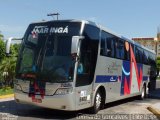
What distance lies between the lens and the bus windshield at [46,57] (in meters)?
11.7

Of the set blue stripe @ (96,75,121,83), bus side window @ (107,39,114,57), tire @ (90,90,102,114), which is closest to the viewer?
tire @ (90,90,102,114)

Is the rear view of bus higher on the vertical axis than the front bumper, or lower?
higher

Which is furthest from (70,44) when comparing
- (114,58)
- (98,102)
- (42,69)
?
(114,58)

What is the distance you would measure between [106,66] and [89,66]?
1980 millimetres


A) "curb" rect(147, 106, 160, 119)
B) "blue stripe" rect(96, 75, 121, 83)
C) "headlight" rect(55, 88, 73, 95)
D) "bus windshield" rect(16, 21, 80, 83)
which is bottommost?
"curb" rect(147, 106, 160, 119)

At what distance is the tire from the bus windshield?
7.12ft

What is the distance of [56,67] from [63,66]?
8.7 inches

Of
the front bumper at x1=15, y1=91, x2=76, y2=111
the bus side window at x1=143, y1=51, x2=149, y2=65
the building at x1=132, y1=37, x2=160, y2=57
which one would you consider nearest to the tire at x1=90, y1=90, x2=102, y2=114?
the front bumper at x1=15, y1=91, x2=76, y2=111

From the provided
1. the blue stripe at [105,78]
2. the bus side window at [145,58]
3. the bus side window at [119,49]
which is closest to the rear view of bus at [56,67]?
the blue stripe at [105,78]

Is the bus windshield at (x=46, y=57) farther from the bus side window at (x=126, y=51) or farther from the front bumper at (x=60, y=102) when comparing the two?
the bus side window at (x=126, y=51)

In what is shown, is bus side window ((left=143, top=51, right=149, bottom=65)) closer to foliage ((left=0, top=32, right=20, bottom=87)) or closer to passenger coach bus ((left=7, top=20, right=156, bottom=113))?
foliage ((left=0, top=32, right=20, bottom=87))

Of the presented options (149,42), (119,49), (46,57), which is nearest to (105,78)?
(119,49)

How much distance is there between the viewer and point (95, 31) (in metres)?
13.3

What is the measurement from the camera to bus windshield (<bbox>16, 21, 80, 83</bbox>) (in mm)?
11719
